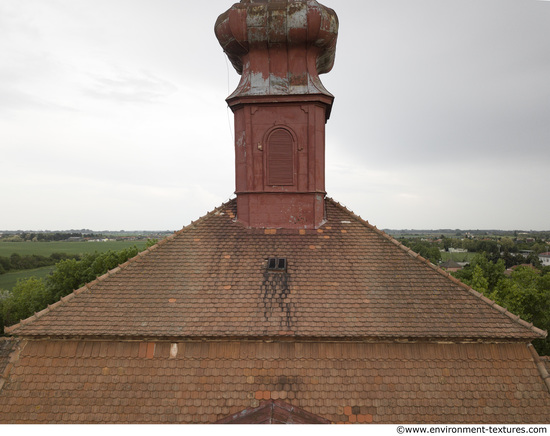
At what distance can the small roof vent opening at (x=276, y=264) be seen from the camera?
7.19 m

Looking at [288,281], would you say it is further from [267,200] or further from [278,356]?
[267,200]

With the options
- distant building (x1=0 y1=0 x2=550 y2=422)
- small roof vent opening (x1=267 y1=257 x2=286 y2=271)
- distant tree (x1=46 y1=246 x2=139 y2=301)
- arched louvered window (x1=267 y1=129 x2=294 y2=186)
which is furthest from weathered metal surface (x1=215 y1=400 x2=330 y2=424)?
distant tree (x1=46 y1=246 x2=139 y2=301)

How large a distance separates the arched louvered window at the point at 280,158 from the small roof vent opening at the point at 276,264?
224 centimetres

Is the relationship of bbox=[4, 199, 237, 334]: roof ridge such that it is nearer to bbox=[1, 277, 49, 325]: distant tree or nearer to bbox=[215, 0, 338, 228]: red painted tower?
bbox=[215, 0, 338, 228]: red painted tower

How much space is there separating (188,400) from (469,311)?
5688mm

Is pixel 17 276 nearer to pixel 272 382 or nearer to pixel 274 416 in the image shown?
pixel 272 382

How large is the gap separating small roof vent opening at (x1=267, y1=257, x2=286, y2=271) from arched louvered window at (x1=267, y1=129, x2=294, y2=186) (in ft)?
7.35

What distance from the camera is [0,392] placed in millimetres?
6023

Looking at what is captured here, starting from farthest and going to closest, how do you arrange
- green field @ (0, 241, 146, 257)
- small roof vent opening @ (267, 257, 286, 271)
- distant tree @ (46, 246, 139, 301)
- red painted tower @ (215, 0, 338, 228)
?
1. green field @ (0, 241, 146, 257)
2. distant tree @ (46, 246, 139, 301)
3. red painted tower @ (215, 0, 338, 228)
4. small roof vent opening @ (267, 257, 286, 271)

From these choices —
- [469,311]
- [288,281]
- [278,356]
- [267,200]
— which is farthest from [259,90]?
[469,311]

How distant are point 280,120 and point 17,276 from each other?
203ft

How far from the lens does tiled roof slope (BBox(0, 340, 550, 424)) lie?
5.86 m

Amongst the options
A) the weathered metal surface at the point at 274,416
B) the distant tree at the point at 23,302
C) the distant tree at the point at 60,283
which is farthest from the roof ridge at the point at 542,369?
the distant tree at the point at 23,302

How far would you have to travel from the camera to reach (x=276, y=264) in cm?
727
